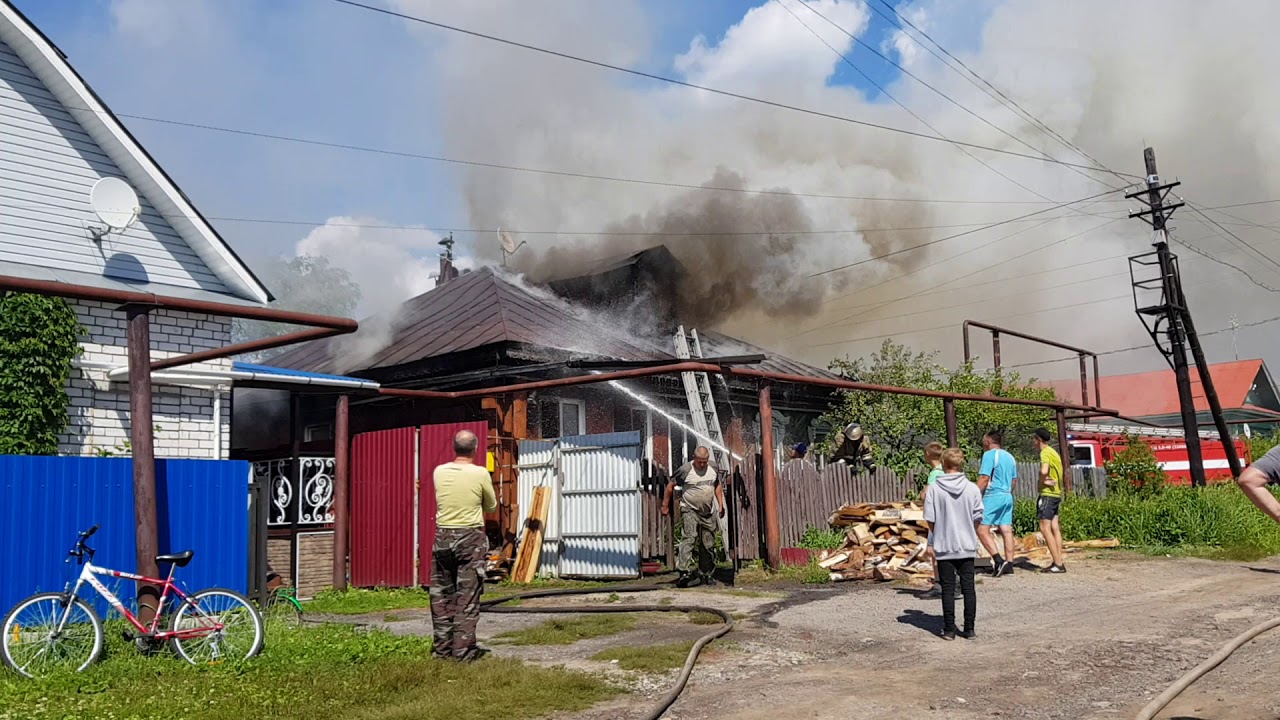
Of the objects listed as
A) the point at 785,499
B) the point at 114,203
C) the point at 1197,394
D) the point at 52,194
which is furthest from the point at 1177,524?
the point at 1197,394

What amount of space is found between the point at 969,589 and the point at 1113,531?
338 inches

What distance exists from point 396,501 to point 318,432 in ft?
21.4

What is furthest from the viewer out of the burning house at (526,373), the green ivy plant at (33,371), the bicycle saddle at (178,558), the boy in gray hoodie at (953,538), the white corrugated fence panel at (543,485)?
the burning house at (526,373)

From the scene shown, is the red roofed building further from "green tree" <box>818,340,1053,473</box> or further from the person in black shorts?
the person in black shorts

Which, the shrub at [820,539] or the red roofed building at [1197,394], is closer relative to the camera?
the shrub at [820,539]

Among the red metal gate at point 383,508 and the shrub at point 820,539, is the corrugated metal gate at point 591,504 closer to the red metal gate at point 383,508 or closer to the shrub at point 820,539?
the red metal gate at point 383,508

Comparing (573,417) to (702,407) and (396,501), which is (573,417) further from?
(396,501)

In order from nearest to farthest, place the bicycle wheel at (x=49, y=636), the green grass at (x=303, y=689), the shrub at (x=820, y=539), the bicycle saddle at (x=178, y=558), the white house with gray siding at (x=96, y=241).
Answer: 1. the green grass at (x=303, y=689)
2. the bicycle wheel at (x=49, y=636)
3. the bicycle saddle at (x=178, y=558)
4. the white house with gray siding at (x=96, y=241)
5. the shrub at (x=820, y=539)

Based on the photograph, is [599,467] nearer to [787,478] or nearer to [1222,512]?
[787,478]

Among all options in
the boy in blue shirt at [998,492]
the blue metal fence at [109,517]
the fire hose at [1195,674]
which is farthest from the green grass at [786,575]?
the blue metal fence at [109,517]

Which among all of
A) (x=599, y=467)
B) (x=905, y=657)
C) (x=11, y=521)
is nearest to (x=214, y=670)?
(x=11, y=521)

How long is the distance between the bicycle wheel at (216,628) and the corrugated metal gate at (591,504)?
667 cm

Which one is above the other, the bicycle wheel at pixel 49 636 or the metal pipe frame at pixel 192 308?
the metal pipe frame at pixel 192 308

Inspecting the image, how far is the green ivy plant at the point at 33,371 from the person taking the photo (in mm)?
10555
